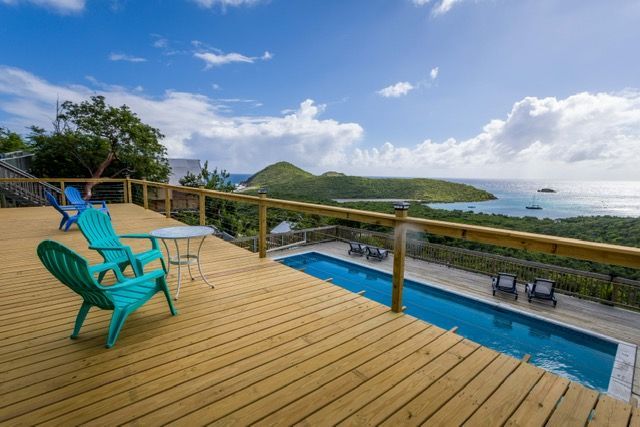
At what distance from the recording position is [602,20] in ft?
29.6

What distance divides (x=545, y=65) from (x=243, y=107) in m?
19.4

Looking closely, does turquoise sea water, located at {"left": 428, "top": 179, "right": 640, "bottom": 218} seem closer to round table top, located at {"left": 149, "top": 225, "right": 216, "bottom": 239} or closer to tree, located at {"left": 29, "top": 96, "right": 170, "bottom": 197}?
tree, located at {"left": 29, "top": 96, "right": 170, "bottom": 197}

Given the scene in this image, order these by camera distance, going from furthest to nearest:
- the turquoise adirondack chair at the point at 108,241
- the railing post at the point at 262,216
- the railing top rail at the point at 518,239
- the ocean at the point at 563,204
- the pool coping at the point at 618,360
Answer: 1. the ocean at the point at 563,204
2. the pool coping at the point at 618,360
3. the railing post at the point at 262,216
4. the turquoise adirondack chair at the point at 108,241
5. the railing top rail at the point at 518,239

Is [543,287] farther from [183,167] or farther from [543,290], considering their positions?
[183,167]

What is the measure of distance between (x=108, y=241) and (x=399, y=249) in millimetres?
3006

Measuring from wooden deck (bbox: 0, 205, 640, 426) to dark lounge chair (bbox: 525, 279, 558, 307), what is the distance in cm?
731

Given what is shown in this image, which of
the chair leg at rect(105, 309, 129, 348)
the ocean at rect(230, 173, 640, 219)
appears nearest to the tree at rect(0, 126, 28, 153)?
the ocean at rect(230, 173, 640, 219)

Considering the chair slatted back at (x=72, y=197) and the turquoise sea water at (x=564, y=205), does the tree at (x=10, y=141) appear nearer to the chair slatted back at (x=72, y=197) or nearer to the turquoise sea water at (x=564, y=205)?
the chair slatted back at (x=72, y=197)

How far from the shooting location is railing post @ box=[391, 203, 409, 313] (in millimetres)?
2695

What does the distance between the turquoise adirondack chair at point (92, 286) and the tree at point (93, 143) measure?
1828 cm

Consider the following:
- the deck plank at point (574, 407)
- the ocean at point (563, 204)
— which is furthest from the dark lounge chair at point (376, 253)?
the ocean at point (563, 204)

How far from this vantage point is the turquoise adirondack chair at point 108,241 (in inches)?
113

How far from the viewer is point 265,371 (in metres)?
2.01

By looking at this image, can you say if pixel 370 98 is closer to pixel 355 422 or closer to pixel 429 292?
pixel 429 292
